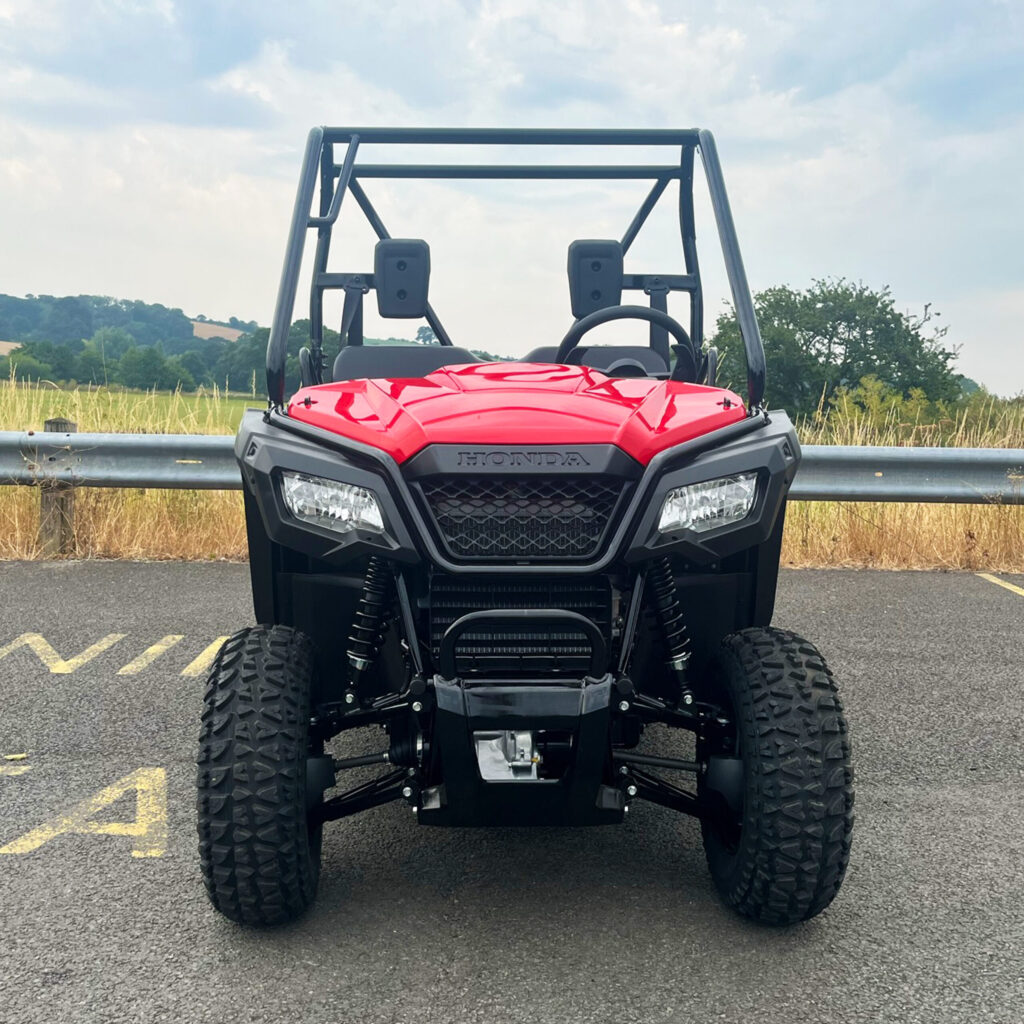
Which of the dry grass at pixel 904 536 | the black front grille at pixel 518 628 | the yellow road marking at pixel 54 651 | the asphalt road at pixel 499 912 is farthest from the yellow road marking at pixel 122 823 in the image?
the dry grass at pixel 904 536

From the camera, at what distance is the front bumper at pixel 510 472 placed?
218 centimetres

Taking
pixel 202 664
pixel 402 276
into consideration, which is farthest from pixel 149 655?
pixel 402 276

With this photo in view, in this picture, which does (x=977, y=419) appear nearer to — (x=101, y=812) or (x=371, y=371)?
(x=371, y=371)

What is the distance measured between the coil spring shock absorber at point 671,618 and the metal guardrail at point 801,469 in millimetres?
Result: 4103

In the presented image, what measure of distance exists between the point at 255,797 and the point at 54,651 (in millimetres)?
2727

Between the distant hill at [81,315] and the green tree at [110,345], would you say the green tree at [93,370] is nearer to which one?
the green tree at [110,345]

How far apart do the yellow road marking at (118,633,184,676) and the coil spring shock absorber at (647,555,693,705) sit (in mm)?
2616

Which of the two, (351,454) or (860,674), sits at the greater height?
(351,454)

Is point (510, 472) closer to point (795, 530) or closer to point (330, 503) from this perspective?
point (330, 503)

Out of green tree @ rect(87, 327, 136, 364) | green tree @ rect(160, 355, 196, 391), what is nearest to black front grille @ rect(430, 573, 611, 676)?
green tree @ rect(160, 355, 196, 391)

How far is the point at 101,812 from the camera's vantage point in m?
2.95

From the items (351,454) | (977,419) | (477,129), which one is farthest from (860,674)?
(977,419)

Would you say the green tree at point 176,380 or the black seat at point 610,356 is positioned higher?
the black seat at point 610,356

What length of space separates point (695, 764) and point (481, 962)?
621 millimetres
